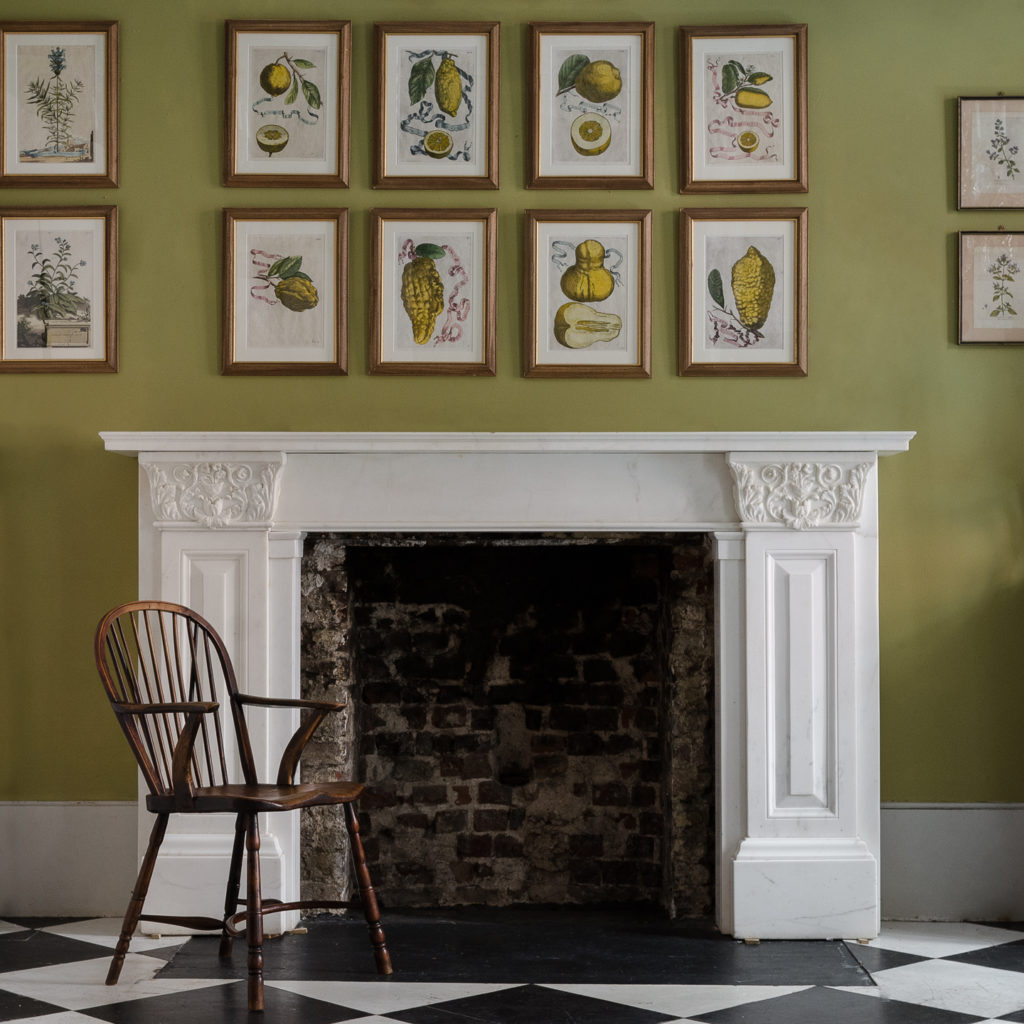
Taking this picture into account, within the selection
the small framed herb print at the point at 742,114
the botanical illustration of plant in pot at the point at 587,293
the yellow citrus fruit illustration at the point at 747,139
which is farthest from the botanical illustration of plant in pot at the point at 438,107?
the yellow citrus fruit illustration at the point at 747,139

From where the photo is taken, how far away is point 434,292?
3.50 m

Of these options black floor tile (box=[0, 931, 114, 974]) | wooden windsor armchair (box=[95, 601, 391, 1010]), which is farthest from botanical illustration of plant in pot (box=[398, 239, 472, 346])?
black floor tile (box=[0, 931, 114, 974])

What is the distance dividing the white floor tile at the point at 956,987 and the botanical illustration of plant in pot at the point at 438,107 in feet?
8.43

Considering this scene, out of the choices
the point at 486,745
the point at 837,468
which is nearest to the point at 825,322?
the point at 837,468

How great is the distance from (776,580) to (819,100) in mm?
1473

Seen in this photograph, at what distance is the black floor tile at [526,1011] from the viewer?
2.59 metres

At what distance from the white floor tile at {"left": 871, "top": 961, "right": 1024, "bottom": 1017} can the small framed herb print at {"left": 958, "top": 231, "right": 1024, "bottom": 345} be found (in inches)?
70.4

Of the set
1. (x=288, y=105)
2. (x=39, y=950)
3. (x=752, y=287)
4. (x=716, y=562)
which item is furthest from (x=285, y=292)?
(x=39, y=950)

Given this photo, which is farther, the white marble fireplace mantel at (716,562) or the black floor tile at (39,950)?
the white marble fireplace mantel at (716,562)

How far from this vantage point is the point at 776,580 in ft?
→ 11.0

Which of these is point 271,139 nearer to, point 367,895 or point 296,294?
point 296,294

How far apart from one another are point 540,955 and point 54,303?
2385 millimetres

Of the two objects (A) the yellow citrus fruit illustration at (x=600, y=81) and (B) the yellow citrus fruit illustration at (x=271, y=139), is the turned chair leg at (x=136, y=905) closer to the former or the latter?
(B) the yellow citrus fruit illustration at (x=271, y=139)

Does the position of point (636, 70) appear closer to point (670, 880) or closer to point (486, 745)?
point (486, 745)
